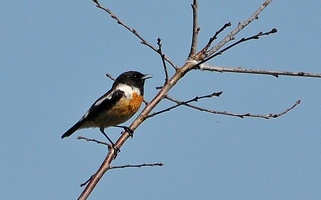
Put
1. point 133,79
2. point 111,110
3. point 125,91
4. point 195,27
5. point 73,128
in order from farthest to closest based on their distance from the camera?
point 133,79 → point 125,91 → point 73,128 → point 111,110 → point 195,27

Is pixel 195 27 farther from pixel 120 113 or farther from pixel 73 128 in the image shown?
→ pixel 73 128

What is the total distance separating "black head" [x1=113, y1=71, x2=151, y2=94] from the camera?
8.63 metres

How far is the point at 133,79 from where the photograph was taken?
870 centimetres

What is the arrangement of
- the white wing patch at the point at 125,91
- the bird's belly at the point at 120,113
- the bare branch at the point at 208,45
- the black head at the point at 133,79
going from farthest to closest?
the black head at the point at 133,79 < the white wing patch at the point at 125,91 < the bird's belly at the point at 120,113 < the bare branch at the point at 208,45

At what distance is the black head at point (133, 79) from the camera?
863cm

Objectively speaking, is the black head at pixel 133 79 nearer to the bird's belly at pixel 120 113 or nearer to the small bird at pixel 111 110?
the small bird at pixel 111 110

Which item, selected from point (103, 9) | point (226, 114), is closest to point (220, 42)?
point (226, 114)

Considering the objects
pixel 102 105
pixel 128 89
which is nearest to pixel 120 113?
pixel 102 105

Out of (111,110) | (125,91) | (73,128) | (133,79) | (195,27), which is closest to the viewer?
(195,27)

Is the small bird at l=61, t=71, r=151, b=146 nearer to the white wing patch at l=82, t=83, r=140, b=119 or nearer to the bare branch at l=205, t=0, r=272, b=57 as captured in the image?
the white wing patch at l=82, t=83, r=140, b=119

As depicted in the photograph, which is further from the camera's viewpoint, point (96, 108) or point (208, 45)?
point (96, 108)

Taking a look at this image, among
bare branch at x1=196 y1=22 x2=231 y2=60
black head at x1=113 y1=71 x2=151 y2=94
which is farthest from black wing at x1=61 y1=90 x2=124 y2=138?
bare branch at x1=196 y1=22 x2=231 y2=60

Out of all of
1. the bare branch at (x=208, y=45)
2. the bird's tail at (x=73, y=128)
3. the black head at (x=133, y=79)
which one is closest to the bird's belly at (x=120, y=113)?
the bird's tail at (x=73, y=128)

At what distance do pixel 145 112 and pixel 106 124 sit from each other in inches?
138
